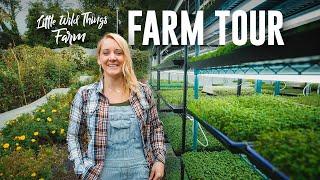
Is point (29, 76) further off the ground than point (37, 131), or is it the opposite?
point (29, 76)

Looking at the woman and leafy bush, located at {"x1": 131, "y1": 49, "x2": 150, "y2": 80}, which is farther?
leafy bush, located at {"x1": 131, "y1": 49, "x2": 150, "y2": 80}

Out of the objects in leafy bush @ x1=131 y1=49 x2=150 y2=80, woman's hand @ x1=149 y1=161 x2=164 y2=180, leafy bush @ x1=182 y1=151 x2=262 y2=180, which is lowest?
leafy bush @ x1=182 y1=151 x2=262 y2=180

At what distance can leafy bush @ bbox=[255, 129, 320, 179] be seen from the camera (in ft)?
2.70

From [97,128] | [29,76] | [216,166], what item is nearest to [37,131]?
[216,166]

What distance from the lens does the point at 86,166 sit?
1740 mm

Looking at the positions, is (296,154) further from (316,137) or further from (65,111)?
(65,111)

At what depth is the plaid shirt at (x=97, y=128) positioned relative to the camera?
1720mm

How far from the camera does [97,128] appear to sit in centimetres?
173

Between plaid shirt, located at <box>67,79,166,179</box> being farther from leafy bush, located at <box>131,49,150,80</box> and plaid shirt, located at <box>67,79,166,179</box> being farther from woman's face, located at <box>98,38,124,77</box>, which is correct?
leafy bush, located at <box>131,49,150,80</box>

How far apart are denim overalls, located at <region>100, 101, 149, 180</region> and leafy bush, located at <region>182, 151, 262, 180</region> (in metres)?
1.28

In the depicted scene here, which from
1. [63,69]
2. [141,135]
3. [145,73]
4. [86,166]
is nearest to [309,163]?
[141,135]

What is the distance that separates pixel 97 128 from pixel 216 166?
179 centimetres

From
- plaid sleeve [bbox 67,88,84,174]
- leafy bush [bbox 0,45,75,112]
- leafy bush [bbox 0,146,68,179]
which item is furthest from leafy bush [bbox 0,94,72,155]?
leafy bush [bbox 0,45,75,112]

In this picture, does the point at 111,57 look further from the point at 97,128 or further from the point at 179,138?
the point at 179,138
